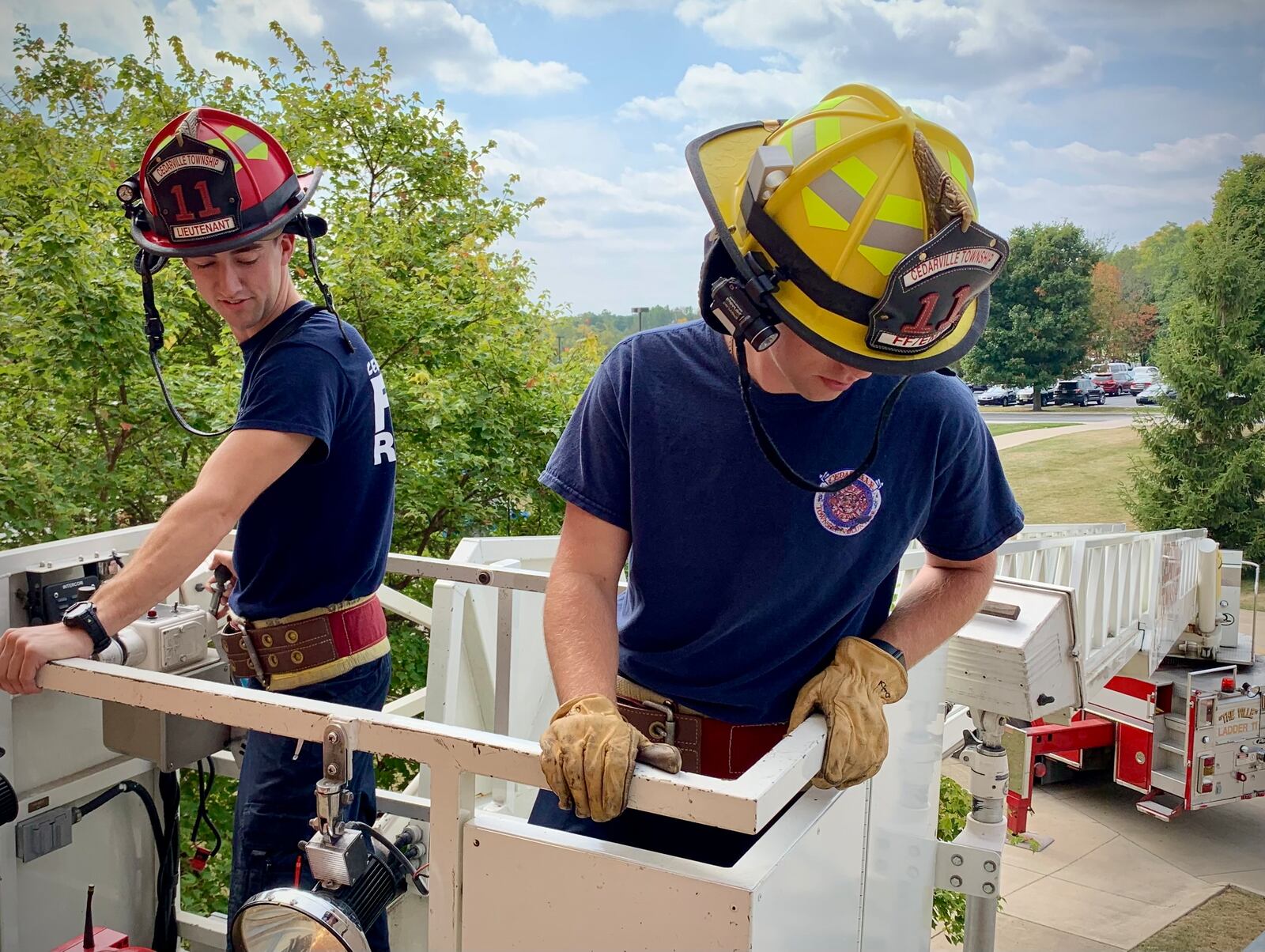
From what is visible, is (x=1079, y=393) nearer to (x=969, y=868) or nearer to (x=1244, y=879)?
(x=1244, y=879)

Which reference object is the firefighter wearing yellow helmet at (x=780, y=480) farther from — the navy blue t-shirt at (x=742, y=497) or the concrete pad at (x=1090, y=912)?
the concrete pad at (x=1090, y=912)

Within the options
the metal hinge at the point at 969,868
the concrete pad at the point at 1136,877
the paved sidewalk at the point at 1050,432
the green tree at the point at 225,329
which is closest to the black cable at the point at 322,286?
the metal hinge at the point at 969,868

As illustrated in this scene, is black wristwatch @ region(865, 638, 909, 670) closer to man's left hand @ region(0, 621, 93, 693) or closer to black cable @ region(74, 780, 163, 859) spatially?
man's left hand @ region(0, 621, 93, 693)

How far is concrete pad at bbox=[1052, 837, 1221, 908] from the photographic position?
818 cm

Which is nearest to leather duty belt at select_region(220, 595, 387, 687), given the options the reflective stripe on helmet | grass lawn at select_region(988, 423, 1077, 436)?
the reflective stripe on helmet

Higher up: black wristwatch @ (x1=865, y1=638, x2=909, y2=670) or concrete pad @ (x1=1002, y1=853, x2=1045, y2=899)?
black wristwatch @ (x1=865, y1=638, x2=909, y2=670)

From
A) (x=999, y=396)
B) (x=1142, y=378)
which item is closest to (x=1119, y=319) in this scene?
(x=1142, y=378)

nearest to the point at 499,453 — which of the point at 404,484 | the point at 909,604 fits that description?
the point at 404,484

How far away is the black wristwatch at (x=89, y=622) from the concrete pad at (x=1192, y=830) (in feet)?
29.9

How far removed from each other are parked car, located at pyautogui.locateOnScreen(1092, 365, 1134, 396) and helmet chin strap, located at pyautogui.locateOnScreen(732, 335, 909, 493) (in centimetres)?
3264

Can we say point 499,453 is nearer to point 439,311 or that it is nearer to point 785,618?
point 439,311

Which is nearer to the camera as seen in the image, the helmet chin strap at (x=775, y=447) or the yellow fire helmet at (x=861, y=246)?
the yellow fire helmet at (x=861, y=246)

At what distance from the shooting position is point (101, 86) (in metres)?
10.4

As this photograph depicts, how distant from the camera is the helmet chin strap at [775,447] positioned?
168cm
